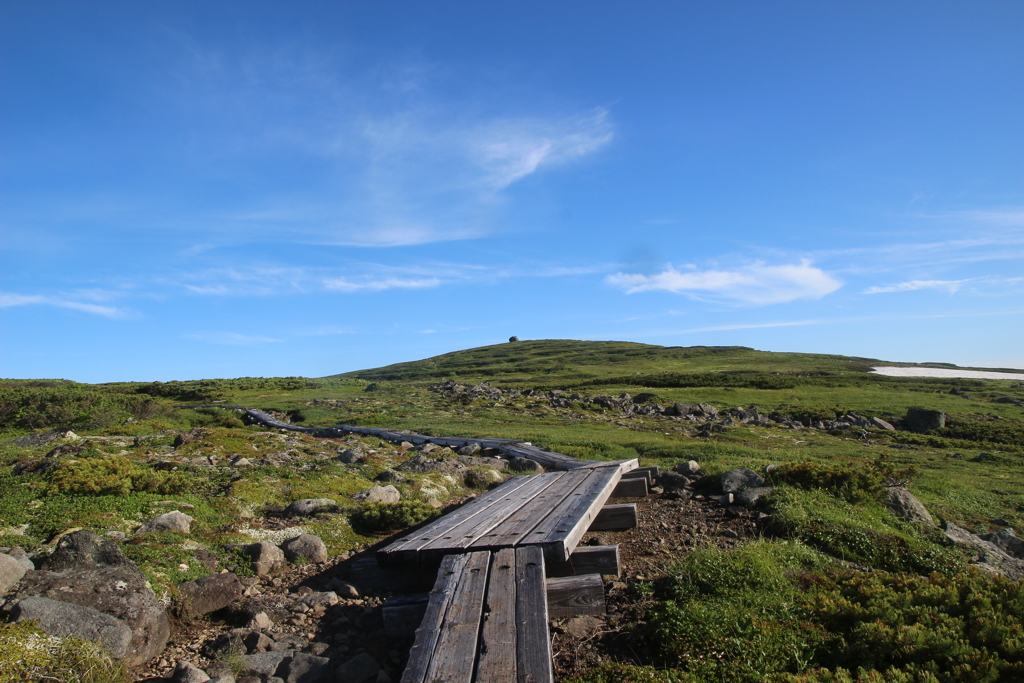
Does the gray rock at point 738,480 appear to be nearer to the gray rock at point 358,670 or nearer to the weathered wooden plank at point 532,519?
the weathered wooden plank at point 532,519

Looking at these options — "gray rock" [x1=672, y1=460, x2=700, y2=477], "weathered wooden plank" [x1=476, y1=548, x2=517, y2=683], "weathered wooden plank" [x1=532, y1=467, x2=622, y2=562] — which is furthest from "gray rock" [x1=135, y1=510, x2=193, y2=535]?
"gray rock" [x1=672, y1=460, x2=700, y2=477]

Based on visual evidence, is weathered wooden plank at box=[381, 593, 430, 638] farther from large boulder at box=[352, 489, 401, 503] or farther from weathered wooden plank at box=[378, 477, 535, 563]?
large boulder at box=[352, 489, 401, 503]

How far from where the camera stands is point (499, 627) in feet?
16.8

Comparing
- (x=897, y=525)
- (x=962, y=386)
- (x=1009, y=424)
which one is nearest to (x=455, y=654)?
(x=897, y=525)

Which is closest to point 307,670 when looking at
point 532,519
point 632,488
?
point 532,519

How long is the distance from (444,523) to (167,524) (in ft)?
14.0

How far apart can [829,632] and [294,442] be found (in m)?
17.3

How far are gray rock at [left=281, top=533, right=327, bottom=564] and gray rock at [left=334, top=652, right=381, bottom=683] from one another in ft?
10.8

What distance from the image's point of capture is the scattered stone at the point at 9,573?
222 inches

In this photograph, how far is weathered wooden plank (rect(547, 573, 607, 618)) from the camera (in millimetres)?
6648

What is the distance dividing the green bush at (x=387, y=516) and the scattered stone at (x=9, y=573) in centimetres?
510

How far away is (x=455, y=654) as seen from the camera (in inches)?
186

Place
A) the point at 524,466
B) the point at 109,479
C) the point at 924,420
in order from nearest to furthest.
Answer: the point at 109,479, the point at 524,466, the point at 924,420

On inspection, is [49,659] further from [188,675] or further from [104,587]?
[104,587]
